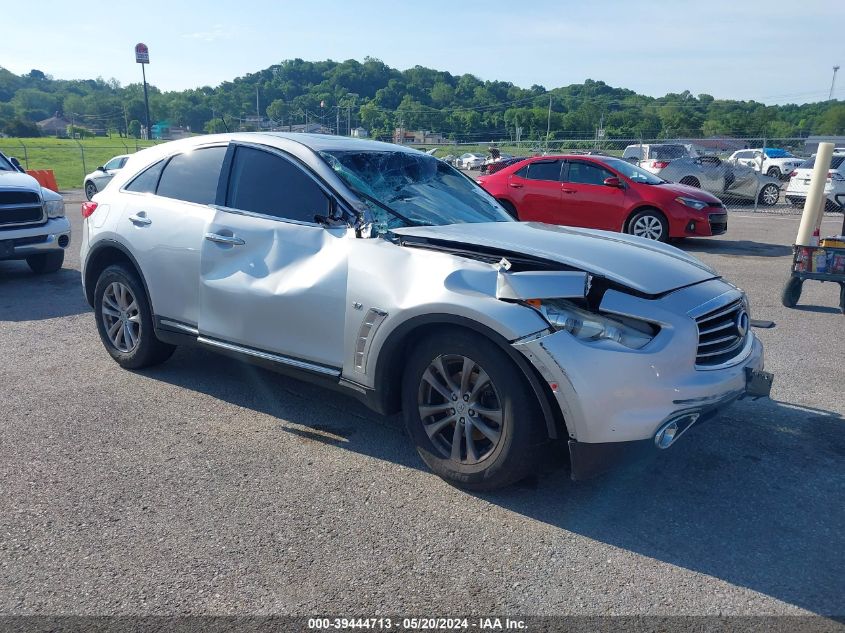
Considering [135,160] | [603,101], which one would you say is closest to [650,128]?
[603,101]

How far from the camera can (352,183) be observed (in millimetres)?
4270

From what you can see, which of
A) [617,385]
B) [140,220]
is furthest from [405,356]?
[140,220]

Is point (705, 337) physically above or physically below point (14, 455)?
above

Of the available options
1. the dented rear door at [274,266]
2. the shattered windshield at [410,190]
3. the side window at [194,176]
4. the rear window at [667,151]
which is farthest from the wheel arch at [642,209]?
the rear window at [667,151]

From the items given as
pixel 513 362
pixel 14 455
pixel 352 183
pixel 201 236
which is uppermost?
pixel 352 183

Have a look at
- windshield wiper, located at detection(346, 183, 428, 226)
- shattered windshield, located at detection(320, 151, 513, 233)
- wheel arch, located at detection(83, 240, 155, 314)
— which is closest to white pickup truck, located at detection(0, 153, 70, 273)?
wheel arch, located at detection(83, 240, 155, 314)

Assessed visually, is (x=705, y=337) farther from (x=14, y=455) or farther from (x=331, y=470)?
(x=14, y=455)

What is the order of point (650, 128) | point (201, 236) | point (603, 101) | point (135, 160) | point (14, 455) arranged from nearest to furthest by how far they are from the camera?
point (14, 455) → point (201, 236) → point (135, 160) → point (650, 128) → point (603, 101)

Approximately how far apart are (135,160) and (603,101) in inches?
3358

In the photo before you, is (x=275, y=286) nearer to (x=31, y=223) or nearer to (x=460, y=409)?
(x=460, y=409)

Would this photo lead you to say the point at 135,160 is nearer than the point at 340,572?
No

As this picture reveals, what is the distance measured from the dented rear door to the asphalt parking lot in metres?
0.61

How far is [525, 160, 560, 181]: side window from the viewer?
13177 mm

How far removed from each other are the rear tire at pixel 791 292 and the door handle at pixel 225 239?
6154 mm
